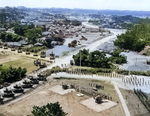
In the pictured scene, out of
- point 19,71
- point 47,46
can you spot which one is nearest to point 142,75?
point 19,71

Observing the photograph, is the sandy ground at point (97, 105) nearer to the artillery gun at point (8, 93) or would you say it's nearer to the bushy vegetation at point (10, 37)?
the artillery gun at point (8, 93)

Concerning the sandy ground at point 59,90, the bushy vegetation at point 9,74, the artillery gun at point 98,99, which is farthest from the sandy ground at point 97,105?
the bushy vegetation at point 9,74

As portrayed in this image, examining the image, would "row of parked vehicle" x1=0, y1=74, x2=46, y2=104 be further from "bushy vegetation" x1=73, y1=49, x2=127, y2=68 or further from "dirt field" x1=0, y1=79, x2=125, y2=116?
"bushy vegetation" x1=73, y1=49, x2=127, y2=68

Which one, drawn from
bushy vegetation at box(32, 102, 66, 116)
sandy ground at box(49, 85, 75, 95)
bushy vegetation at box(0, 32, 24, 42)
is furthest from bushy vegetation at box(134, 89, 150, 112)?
bushy vegetation at box(0, 32, 24, 42)

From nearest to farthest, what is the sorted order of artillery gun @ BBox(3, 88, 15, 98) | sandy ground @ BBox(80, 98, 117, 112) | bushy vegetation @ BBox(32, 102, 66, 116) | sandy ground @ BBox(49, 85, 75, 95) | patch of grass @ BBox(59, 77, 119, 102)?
bushy vegetation @ BBox(32, 102, 66, 116) < sandy ground @ BBox(80, 98, 117, 112) < artillery gun @ BBox(3, 88, 15, 98) < patch of grass @ BBox(59, 77, 119, 102) < sandy ground @ BBox(49, 85, 75, 95)

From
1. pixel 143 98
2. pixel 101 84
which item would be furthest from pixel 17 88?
pixel 143 98

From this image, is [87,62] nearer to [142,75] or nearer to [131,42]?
[142,75]
